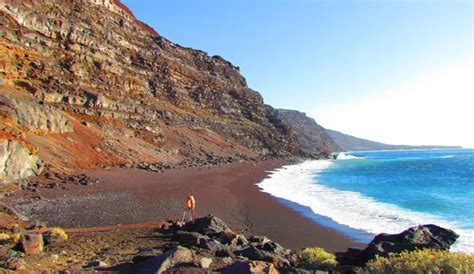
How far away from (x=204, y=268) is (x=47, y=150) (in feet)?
95.1

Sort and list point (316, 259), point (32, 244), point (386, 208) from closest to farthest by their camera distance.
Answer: point (32, 244)
point (316, 259)
point (386, 208)

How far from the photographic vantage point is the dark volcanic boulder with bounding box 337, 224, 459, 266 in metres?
10.2

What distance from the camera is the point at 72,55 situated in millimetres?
57438

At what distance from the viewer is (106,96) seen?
57188 mm

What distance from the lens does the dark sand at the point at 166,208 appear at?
16781 millimetres

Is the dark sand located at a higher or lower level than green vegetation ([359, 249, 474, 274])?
lower

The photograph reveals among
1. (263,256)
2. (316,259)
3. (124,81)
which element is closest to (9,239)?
(263,256)

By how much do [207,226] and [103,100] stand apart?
4501cm

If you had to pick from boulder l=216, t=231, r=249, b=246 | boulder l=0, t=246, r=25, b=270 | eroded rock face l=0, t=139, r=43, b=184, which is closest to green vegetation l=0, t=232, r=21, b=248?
boulder l=0, t=246, r=25, b=270

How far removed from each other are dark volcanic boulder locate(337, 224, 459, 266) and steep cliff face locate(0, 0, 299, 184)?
25.6m

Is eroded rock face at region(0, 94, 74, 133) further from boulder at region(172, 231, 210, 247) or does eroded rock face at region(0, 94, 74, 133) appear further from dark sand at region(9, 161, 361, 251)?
boulder at region(172, 231, 210, 247)

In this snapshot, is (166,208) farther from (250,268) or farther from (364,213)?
Answer: (250,268)

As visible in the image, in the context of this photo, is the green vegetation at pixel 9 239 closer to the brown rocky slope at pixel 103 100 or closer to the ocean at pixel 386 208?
the ocean at pixel 386 208

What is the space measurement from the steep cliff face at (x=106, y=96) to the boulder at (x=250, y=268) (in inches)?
974
